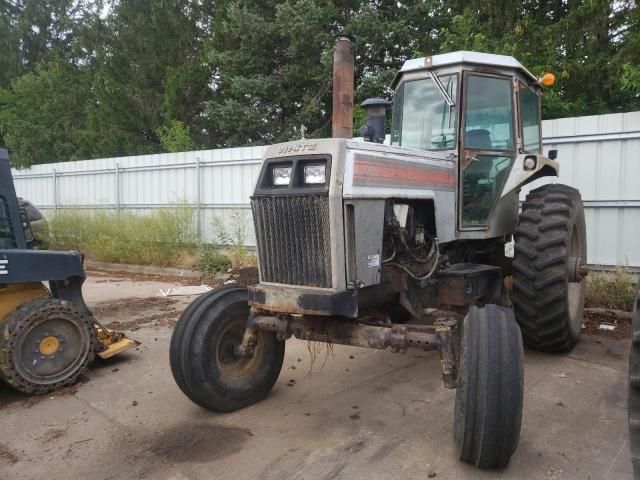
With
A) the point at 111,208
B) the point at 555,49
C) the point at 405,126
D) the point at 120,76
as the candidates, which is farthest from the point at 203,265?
the point at 120,76

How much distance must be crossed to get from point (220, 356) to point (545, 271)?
2775 mm

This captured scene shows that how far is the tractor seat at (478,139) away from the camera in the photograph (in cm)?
477

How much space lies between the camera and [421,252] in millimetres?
4293

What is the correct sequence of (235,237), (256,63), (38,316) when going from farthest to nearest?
(256,63) < (235,237) < (38,316)

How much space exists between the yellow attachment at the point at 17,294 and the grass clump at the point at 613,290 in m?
A: 6.13

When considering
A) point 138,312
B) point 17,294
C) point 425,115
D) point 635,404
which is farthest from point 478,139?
point 138,312

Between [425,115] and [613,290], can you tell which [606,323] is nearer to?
[613,290]

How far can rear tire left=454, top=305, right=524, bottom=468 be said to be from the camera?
2.97 meters

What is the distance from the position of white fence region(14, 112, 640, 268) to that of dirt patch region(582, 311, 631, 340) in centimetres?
97

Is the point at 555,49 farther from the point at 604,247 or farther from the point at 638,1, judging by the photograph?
the point at 604,247

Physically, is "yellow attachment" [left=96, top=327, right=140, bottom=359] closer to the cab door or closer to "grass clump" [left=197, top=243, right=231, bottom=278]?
the cab door

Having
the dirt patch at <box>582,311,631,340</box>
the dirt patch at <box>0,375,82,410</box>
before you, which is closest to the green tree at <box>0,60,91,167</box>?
the dirt patch at <box>0,375,82,410</box>

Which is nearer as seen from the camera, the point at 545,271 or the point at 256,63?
the point at 545,271

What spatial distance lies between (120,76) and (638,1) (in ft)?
53.1
